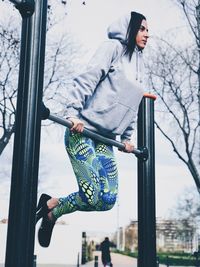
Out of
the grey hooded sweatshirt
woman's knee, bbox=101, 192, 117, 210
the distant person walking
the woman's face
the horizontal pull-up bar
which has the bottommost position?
the distant person walking

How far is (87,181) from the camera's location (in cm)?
177

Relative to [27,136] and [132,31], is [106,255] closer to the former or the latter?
[132,31]

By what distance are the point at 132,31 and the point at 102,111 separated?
1.35ft

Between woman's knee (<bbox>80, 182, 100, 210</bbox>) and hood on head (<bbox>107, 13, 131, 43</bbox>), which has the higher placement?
hood on head (<bbox>107, 13, 131, 43</bbox>)

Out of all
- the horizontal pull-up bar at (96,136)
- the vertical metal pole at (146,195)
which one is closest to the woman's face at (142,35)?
the vertical metal pole at (146,195)

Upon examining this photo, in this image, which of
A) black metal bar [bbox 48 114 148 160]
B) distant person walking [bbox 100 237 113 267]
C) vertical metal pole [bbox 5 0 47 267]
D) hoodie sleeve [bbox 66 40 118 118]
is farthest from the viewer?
distant person walking [bbox 100 237 113 267]

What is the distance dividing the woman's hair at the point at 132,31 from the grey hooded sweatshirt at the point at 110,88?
0.02 meters

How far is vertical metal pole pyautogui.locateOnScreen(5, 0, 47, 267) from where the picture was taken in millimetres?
1202

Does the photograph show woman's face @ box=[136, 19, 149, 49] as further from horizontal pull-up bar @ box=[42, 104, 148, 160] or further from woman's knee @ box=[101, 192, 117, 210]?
woman's knee @ box=[101, 192, 117, 210]

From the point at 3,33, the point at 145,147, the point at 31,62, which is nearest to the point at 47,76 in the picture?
the point at 3,33

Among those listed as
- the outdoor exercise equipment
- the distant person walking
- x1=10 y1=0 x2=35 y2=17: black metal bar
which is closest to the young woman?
the outdoor exercise equipment

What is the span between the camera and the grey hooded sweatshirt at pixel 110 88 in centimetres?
183

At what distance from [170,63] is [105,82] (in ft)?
21.3

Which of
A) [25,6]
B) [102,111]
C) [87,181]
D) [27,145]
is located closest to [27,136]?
[27,145]
